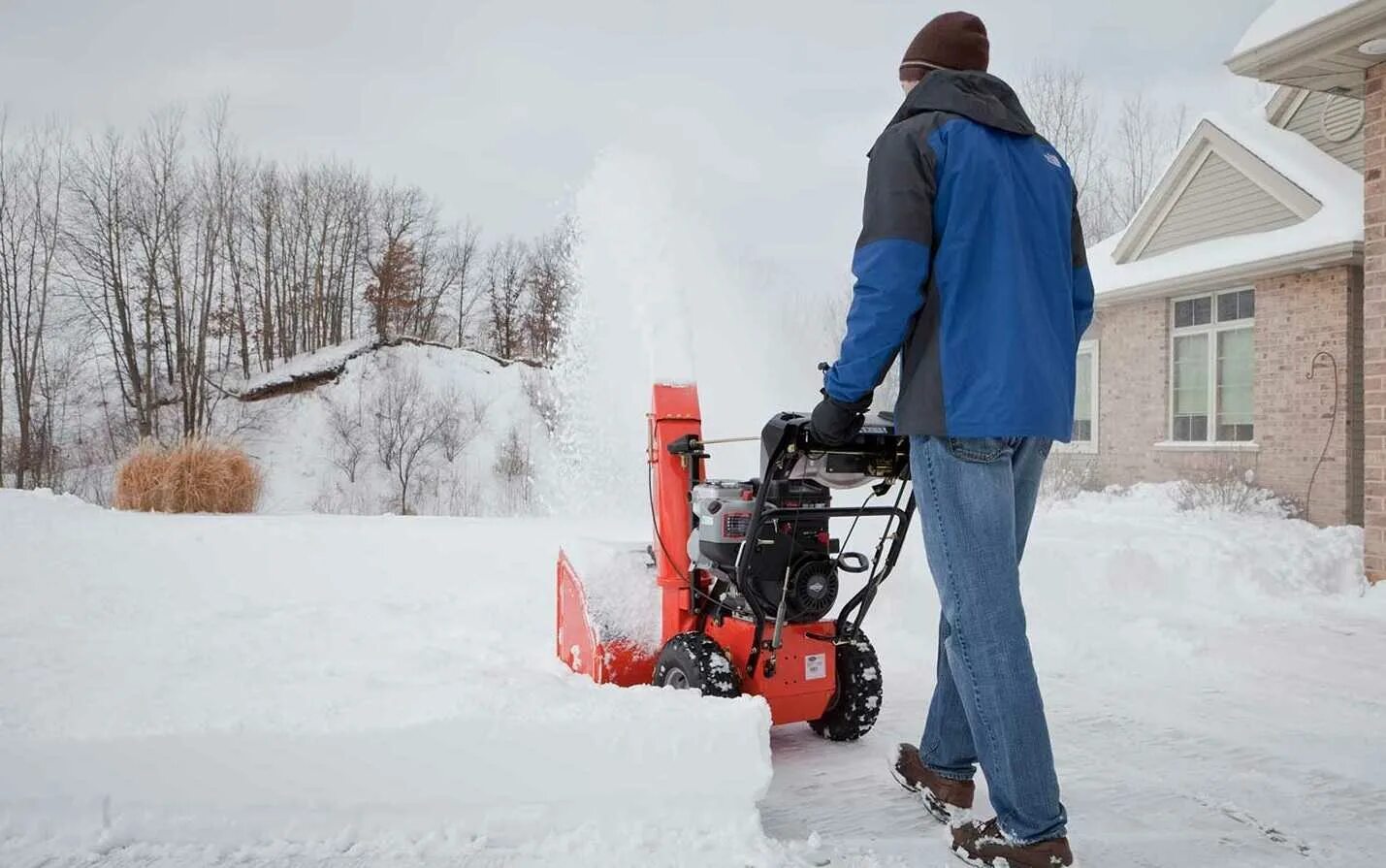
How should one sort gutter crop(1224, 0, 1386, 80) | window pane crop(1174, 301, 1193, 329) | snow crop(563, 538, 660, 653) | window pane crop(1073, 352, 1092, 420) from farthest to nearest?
window pane crop(1073, 352, 1092, 420)
window pane crop(1174, 301, 1193, 329)
gutter crop(1224, 0, 1386, 80)
snow crop(563, 538, 660, 653)

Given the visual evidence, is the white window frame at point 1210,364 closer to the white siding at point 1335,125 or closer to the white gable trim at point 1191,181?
the white gable trim at point 1191,181

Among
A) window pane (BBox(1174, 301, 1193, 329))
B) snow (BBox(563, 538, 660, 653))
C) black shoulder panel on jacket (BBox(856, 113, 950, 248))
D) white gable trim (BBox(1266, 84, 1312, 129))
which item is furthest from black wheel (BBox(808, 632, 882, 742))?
white gable trim (BBox(1266, 84, 1312, 129))

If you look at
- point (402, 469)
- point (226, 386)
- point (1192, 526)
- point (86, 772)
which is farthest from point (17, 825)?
point (226, 386)

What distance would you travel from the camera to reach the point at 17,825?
A: 2107 mm

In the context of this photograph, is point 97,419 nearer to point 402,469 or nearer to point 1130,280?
point 402,469

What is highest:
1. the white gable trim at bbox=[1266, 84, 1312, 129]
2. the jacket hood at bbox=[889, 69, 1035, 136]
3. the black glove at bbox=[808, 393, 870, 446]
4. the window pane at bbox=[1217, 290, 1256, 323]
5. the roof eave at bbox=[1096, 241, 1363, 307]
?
the white gable trim at bbox=[1266, 84, 1312, 129]

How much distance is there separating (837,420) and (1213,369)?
35.4 ft

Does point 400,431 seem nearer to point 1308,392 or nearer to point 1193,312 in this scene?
point 1193,312

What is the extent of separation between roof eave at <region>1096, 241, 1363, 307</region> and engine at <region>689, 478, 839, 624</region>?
913cm

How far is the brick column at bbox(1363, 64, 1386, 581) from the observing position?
6.03m

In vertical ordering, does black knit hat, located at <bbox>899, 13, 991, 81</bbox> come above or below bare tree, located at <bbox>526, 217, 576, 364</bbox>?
below

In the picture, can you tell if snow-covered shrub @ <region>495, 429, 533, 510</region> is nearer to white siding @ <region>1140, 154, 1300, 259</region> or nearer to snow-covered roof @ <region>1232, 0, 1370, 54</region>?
white siding @ <region>1140, 154, 1300, 259</region>

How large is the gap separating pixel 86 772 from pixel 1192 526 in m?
7.94

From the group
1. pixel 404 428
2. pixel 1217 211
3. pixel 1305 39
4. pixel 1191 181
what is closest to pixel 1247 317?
pixel 1217 211
